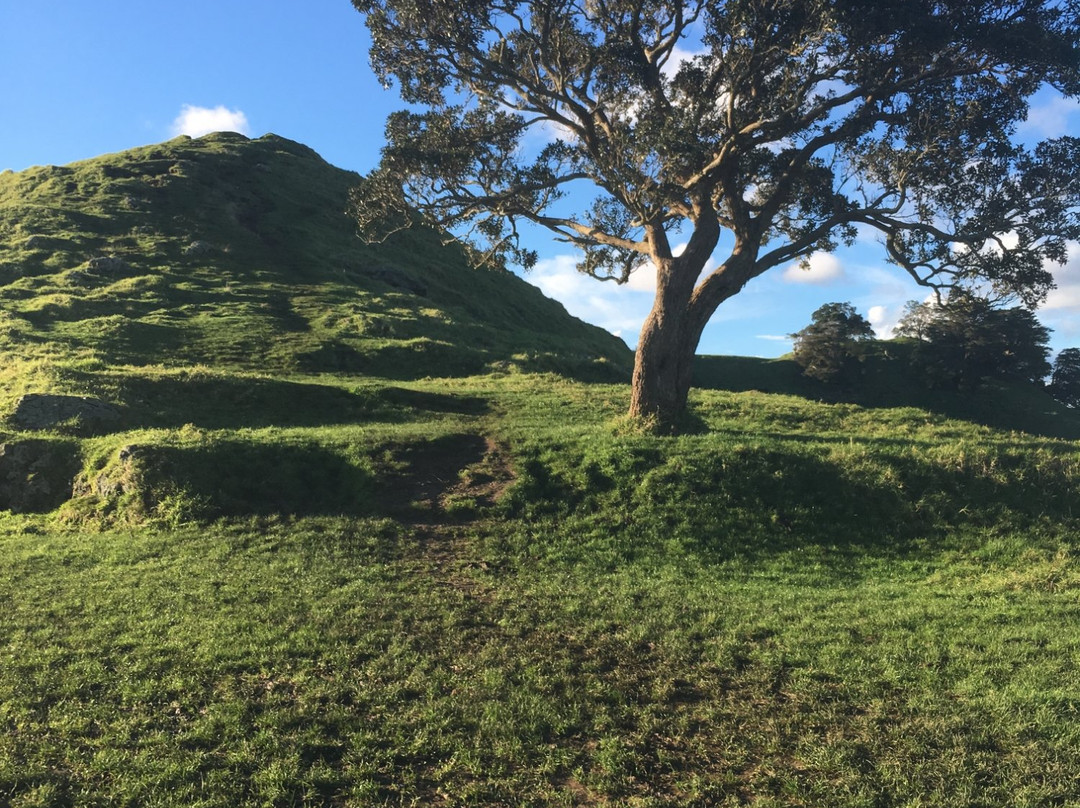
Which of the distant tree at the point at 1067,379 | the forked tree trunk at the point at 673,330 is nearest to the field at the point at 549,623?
the forked tree trunk at the point at 673,330

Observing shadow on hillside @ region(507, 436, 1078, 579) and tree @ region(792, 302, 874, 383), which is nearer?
shadow on hillside @ region(507, 436, 1078, 579)

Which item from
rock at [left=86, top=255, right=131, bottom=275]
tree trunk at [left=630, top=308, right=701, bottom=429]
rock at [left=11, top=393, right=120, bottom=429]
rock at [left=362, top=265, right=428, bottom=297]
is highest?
rock at [left=362, top=265, right=428, bottom=297]

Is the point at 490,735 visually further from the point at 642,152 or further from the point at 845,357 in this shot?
the point at 845,357

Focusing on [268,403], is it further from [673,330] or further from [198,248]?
[198,248]

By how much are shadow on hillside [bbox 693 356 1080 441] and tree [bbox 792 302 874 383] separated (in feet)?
5.72

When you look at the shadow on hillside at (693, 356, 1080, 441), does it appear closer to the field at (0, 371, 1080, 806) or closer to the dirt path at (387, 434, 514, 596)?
the dirt path at (387, 434, 514, 596)

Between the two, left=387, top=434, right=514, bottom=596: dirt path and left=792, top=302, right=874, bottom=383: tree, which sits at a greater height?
left=792, top=302, right=874, bottom=383: tree

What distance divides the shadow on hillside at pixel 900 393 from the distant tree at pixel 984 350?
152cm

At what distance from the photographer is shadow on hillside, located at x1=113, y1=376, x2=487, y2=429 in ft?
78.7

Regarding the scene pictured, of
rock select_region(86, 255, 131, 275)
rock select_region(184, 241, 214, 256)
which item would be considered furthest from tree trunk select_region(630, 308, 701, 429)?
rock select_region(184, 241, 214, 256)

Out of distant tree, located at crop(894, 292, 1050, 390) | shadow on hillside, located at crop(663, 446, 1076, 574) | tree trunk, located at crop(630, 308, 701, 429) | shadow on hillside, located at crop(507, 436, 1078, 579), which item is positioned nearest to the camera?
shadow on hillside, located at crop(507, 436, 1078, 579)

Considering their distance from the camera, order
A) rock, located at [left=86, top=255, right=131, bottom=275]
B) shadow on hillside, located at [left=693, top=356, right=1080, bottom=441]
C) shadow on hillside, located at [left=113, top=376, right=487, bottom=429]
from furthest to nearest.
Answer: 1. shadow on hillside, located at [left=693, top=356, right=1080, bottom=441]
2. rock, located at [left=86, top=255, right=131, bottom=275]
3. shadow on hillside, located at [left=113, top=376, right=487, bottom=429]

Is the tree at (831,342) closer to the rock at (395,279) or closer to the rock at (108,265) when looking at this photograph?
the rock at (395,279)

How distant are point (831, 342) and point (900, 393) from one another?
923 centimetres
